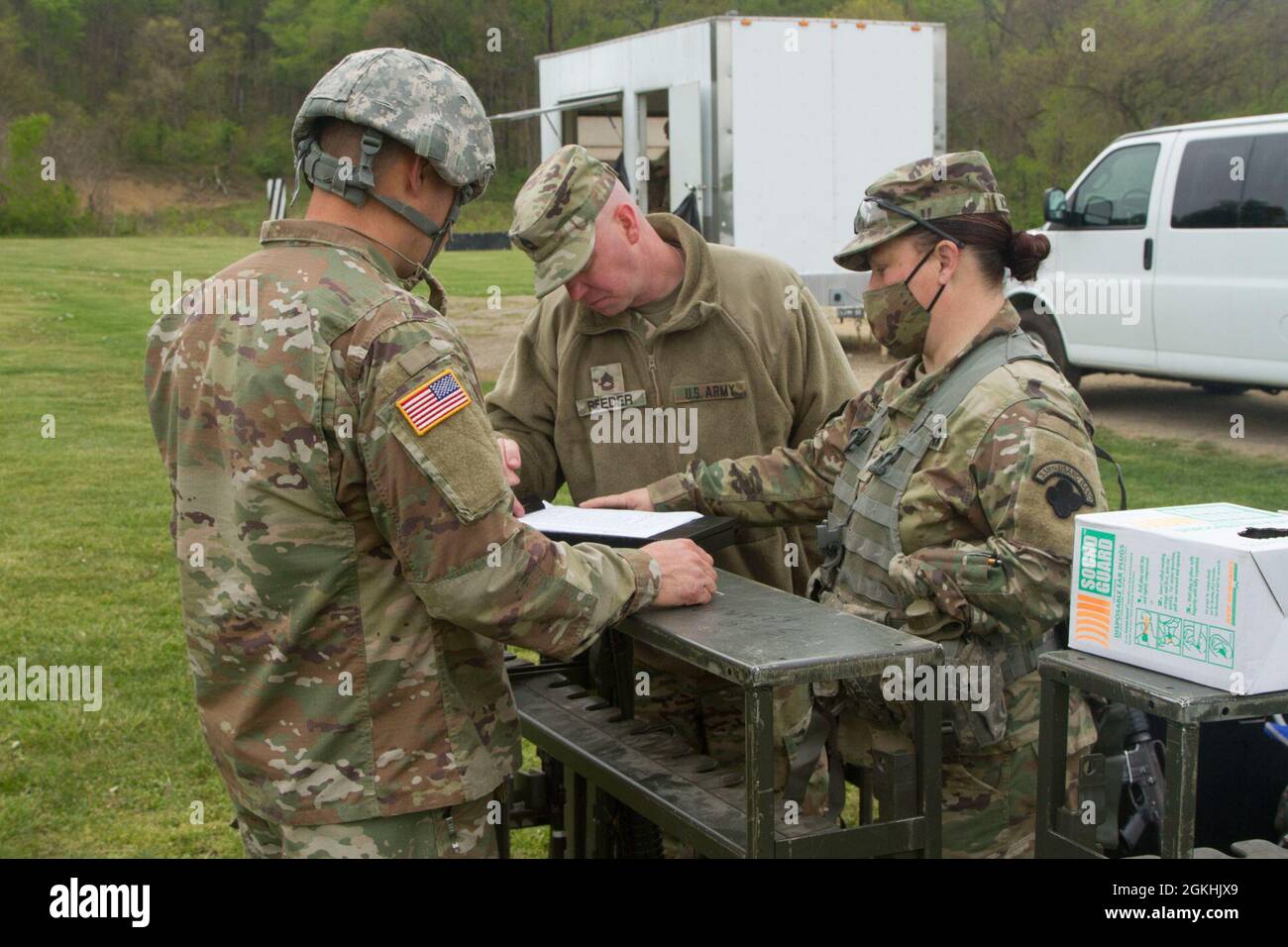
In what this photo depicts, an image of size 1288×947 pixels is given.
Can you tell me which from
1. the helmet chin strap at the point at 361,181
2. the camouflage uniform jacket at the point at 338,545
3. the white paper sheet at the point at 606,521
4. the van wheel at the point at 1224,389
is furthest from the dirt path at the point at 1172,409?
the camouflage uniform jacket at the point at 338,545

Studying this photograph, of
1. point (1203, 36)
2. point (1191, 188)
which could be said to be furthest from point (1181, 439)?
point (1203, 36)

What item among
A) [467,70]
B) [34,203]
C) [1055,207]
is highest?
[467,70]

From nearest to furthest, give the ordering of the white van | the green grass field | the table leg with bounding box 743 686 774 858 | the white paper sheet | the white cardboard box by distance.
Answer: the white cardboard box
the table leg with bounding box 743 686 774 858
the white paper sheet
the green grass field
the white van

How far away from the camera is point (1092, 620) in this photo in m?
2.50

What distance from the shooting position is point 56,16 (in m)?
66.8

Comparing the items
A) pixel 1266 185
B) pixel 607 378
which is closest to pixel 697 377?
pixel 607 378

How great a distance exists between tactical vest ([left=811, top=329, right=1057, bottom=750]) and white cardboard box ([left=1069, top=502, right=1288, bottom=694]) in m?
0.45

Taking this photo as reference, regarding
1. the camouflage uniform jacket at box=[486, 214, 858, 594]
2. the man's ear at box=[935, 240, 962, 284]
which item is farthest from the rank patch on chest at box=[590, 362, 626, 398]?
the man's ear at box=[935, 240, 962, 284]

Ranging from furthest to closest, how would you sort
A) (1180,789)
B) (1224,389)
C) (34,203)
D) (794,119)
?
(34,203), (794,119), (1224,389), (1180,789)

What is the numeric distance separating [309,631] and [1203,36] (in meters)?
32.1

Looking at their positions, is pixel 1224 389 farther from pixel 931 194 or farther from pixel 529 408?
pixel 931 194

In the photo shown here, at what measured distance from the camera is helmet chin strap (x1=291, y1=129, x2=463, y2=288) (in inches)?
99.9

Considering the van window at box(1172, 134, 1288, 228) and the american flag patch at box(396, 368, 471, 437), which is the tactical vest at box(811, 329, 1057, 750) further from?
the van window at box(1172, 134, 1288, 228)

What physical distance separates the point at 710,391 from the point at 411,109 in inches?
61.5
